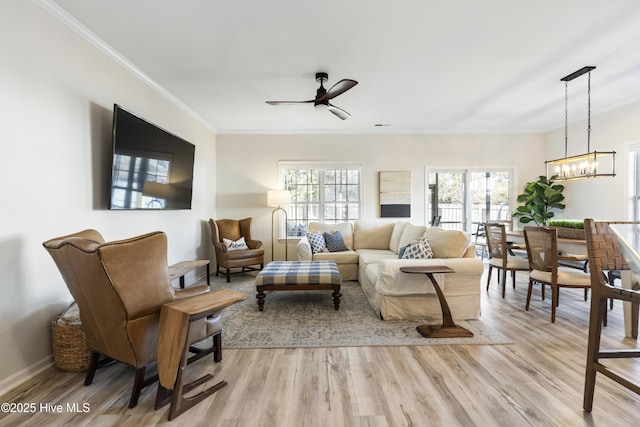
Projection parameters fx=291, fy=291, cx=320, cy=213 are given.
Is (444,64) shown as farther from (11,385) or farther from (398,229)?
(11,385)

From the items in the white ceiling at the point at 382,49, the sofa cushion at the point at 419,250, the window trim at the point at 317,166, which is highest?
the white ceiling at the point at 382,49

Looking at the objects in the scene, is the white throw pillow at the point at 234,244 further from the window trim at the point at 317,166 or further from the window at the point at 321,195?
the window at the point at 321,195

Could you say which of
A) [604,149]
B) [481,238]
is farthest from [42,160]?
[604,149]

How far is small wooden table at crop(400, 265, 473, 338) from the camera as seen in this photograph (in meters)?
2.64

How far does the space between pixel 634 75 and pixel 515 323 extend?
3184mm

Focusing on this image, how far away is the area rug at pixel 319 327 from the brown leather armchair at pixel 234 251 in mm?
1158

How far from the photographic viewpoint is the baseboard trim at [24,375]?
73.1 inches

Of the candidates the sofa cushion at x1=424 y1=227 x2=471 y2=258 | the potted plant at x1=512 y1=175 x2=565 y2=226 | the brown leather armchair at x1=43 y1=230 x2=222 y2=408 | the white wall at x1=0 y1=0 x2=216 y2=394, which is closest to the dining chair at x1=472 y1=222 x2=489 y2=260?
the potted plant at x1=512 y1=175 x2=565 y2=226

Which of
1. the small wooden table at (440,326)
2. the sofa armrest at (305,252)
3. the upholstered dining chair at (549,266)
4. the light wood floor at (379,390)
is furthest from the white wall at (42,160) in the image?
the upholstered dining chair at (549,266)

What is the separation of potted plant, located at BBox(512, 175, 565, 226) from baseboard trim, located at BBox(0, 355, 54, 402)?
6623mm

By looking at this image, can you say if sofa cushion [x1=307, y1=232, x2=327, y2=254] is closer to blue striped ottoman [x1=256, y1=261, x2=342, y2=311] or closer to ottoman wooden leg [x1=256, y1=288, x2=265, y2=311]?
blue striped ottoman [x1=256, y1=261, x2=342, y2=311]

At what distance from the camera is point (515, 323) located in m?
2.95

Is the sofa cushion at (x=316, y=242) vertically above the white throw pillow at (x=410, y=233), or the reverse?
the white throw pillow at (x=410, y=233)

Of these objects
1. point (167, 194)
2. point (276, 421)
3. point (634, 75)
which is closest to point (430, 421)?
point (276, 421)
